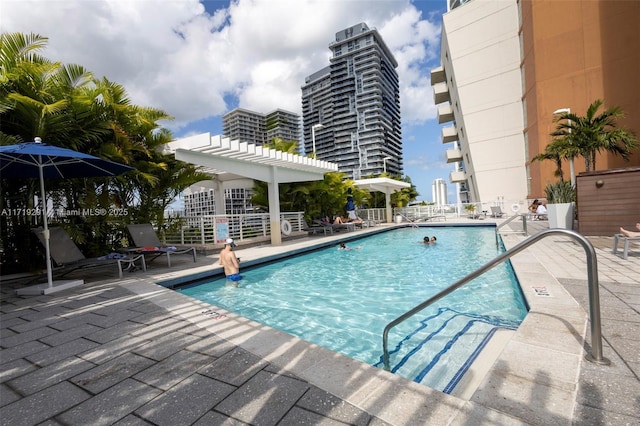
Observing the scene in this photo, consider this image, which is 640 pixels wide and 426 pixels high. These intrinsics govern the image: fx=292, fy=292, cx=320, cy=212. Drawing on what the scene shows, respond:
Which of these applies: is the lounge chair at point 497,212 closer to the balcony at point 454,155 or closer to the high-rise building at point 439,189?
the balcony at point 454,155

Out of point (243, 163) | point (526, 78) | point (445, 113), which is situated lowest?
point (243, 163)

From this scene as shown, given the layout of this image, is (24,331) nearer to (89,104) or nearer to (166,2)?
(89,104)

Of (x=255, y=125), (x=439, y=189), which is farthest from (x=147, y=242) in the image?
(x=439, y=189)

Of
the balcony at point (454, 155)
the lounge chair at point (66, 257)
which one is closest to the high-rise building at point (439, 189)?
the balcony at point (454, 155)

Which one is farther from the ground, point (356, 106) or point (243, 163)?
point (356, 106)

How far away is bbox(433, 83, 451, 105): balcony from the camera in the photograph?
34.7 metres

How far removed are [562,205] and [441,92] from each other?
1210 inches

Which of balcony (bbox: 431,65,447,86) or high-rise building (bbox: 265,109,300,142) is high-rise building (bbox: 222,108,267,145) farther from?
balcony (bbox: 431,65,447,86)

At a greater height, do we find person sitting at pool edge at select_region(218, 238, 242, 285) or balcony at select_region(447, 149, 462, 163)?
balcony at select_region(447, 149, 462, 163)

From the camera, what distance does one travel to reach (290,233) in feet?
41.1

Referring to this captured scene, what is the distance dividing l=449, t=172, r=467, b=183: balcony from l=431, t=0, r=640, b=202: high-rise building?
0.11 meters

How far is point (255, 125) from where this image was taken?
41.8 m

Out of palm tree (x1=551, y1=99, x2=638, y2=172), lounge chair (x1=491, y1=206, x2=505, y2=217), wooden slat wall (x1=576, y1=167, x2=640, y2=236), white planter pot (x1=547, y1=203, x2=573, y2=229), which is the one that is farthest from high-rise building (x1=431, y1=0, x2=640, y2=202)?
wooden slat wall (x1=576, y1=167, x2=640, y2=236)

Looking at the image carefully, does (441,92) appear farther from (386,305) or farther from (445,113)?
(386,305)
